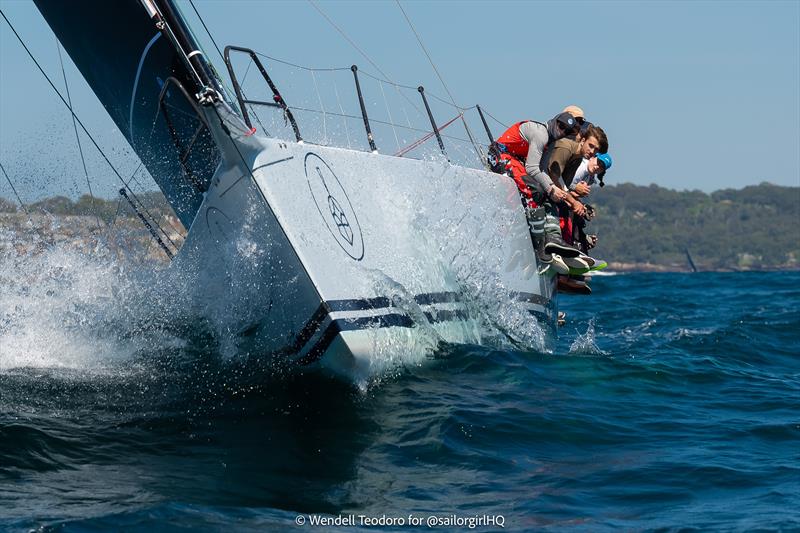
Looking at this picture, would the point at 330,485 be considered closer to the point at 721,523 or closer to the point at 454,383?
the point at 721,523

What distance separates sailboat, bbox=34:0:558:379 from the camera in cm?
477

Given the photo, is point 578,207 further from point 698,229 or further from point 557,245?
point 698,229

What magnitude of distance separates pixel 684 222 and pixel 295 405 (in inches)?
4191

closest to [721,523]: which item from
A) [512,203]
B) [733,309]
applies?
[512,203]

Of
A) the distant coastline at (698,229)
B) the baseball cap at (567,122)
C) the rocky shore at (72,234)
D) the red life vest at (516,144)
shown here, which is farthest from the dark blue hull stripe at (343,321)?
the distant coastline at (698,229)

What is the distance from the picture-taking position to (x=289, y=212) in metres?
4.73

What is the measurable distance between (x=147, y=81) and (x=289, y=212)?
151 centimetres

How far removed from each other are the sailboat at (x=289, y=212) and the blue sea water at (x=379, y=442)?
28 cm

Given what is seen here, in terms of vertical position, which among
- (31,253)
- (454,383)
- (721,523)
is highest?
(31,253)

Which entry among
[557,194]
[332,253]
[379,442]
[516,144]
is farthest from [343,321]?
[516,144]

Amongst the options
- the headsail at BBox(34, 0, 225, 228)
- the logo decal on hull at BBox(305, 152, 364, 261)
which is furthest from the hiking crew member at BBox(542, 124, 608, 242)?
the headsail at BBox(34, 0, 225, 228)

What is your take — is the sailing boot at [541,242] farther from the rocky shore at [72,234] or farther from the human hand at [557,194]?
the rocky shore at [72,234]

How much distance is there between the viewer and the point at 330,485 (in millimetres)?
3891

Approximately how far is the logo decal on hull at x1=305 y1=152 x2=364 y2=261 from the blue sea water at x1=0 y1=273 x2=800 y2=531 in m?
0.66
